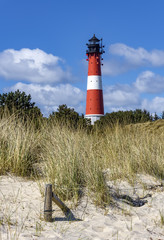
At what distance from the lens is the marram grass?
17.1 feet

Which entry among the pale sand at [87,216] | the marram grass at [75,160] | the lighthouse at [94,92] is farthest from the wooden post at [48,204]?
the lighthouse at [94,92]

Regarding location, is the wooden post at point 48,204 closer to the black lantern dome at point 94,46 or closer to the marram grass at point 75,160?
the marram grass at point 75,160

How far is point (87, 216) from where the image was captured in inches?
183

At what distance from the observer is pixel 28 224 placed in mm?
4172

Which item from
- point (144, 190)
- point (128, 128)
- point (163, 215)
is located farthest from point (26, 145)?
point (128, 128)

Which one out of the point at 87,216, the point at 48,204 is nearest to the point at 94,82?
the point at 87,216

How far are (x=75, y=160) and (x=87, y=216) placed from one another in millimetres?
1180

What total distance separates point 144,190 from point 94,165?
116 centimetres

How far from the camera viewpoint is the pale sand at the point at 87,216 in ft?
13.1

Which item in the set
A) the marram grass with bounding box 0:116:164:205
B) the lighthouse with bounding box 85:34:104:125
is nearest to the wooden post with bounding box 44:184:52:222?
the marram grass with bounding box 0:116:164:205

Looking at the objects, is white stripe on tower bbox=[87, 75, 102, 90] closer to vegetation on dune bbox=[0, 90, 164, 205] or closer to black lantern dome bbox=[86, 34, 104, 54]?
black lantern dome bbox=[86, 34, 104, 54]

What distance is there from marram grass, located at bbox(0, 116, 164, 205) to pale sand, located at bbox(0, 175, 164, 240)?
0.28m

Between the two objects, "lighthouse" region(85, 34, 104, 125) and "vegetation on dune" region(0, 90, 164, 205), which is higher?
"lighthouse" region(85, 34, 104, 125)

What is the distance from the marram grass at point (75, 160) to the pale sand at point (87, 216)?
28 cm
